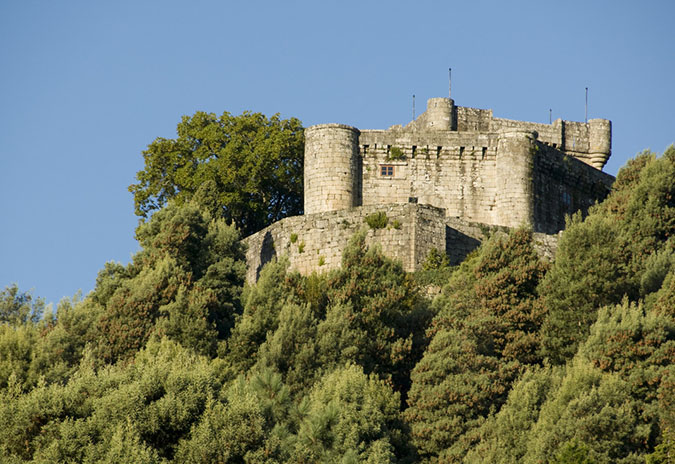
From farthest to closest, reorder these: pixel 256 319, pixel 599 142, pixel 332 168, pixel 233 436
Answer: pixel 599 142 → pixel 332 168 → pixel 256 319 → pixel 233 436

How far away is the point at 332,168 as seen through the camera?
59469 mm

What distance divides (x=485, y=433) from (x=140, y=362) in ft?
31.4

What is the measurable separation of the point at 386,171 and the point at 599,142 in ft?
41.8

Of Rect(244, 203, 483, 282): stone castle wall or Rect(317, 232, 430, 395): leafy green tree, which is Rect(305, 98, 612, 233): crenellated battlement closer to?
Rect(244, 203, 483, 282): stone castle wall

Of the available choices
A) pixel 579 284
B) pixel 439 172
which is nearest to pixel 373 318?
pixel 579 284

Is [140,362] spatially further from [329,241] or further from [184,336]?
[329,241]

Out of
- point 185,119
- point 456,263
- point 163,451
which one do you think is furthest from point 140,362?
point 185,119

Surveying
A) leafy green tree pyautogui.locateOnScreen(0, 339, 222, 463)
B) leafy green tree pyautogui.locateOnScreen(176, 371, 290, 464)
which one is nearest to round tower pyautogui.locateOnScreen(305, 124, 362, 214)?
leafy green tree pyautogui.locateOnScreen(0, 339, 222, 463)

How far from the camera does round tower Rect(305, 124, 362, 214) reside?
5919cm

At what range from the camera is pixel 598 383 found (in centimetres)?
4169

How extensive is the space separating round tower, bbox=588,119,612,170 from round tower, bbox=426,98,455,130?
7.37 metres

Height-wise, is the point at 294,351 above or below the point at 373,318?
below

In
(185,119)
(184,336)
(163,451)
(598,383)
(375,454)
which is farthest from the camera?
(185,119)

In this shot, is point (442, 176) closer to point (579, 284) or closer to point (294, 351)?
point (579, 284)
